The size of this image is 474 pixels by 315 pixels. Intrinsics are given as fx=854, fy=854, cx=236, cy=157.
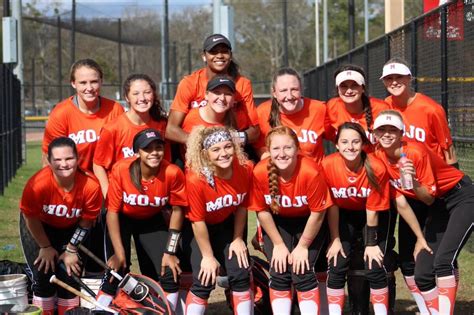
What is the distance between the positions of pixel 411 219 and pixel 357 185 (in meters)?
0.47

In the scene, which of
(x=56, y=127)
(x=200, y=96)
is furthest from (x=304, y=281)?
(x=56, y=127)

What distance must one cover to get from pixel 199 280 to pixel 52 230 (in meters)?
1.21

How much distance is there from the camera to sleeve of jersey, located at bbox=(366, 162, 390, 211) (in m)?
6.21

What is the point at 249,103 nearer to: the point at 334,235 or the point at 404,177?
the point at 334,235

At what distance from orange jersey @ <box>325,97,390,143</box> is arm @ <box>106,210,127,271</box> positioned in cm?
186

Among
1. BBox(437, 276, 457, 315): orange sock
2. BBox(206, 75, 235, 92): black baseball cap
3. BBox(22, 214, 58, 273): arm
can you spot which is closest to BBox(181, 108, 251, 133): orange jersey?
BBox(206, 75, 235, 92): black baseball cap

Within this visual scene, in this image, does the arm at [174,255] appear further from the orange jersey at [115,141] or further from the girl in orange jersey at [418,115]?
the girl in orange jersey at [418,115]

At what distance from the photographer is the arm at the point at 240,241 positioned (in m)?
6.23

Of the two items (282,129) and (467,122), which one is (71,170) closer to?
(282,129)

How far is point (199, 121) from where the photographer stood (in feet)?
21.9

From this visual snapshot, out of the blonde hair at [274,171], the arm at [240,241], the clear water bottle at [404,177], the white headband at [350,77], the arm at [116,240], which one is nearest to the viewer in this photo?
the clear water bottle at [404,177]

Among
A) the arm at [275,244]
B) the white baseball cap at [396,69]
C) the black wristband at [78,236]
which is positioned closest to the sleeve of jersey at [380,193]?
the arm at [275,244]

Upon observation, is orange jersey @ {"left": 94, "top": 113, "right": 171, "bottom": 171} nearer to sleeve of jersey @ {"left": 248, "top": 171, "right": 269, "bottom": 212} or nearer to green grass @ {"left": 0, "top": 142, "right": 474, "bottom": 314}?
sleeve of jersey @ {"left": 248, "top": 171, "right": 269, "bottom": 212}

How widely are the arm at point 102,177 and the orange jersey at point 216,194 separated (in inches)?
29.9
